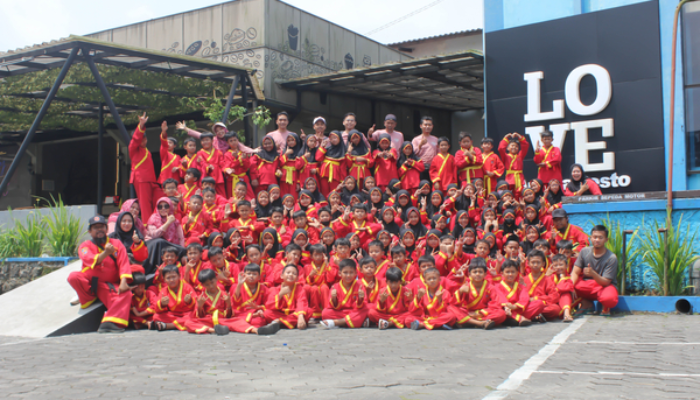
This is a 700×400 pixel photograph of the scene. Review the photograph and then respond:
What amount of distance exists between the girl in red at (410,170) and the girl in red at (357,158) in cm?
58

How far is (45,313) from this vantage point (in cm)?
711

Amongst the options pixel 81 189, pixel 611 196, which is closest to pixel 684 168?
pixel 611 196

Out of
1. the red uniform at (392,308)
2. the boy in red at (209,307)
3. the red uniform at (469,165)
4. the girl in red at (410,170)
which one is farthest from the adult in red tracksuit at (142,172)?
the red uniform at (469,165)

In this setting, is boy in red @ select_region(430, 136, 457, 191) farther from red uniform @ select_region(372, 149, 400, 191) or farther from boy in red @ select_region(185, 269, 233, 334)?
boy in red @ select_region(185, 269, 233, 334)

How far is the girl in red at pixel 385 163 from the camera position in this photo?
9906 millimetres

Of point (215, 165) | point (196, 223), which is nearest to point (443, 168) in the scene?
point (215, 165)

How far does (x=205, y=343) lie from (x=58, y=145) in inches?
696

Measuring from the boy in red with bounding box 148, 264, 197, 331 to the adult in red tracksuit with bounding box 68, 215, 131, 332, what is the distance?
0.36m

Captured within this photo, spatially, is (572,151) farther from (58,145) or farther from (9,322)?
(58,145)

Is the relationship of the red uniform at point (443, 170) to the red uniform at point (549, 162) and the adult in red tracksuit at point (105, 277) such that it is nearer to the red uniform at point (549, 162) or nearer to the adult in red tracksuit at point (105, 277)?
the red uniform at point (549, 162)

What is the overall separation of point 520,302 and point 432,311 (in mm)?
989

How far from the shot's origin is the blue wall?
10117 mm

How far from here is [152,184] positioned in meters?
9.88

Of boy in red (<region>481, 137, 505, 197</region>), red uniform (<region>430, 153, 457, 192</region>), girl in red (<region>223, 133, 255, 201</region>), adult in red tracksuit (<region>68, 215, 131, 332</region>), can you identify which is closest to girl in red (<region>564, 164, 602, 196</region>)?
boy in red (<region>481, 137, 505, 197</region>)
